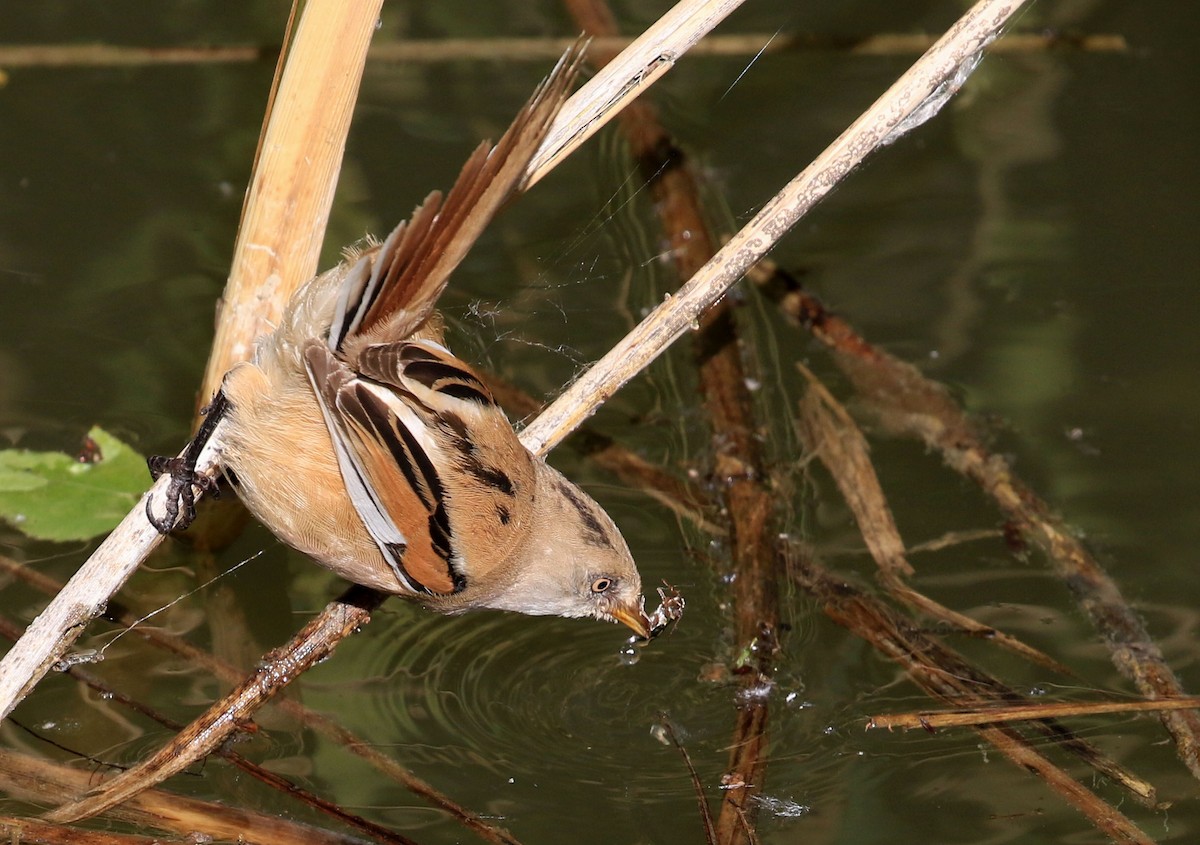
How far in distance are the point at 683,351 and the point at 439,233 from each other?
2.35 meters

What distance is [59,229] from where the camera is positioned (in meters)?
5.40

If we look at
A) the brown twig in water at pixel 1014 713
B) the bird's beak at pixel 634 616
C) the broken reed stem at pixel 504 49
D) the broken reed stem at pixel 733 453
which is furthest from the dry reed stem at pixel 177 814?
the broken reed stem at pixel 504 49

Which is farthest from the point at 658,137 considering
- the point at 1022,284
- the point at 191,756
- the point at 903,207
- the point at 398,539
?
the point at 191,756

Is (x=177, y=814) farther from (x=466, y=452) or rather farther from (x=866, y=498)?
(x=866, y=498)

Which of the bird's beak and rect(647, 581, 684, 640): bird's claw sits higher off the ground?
rect(647, 581, 684, 640): bird's claw

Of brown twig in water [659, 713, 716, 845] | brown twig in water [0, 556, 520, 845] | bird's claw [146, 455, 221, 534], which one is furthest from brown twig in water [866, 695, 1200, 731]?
bird's claw [146, 455, 221, 534]

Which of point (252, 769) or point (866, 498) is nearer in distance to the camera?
point (252, 769)

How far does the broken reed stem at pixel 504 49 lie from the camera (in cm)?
578

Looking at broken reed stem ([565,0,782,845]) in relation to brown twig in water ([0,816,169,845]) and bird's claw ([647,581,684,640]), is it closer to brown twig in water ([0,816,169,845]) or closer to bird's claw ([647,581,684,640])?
bird's claw ([647,581,684,640])

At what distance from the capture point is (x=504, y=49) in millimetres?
6012

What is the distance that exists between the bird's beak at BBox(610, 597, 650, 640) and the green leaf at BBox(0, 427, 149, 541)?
5.65 ft

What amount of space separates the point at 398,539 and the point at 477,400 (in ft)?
1.54

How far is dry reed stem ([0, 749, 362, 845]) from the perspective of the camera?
11.3 feet

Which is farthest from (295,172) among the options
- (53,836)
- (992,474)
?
(992,474)
